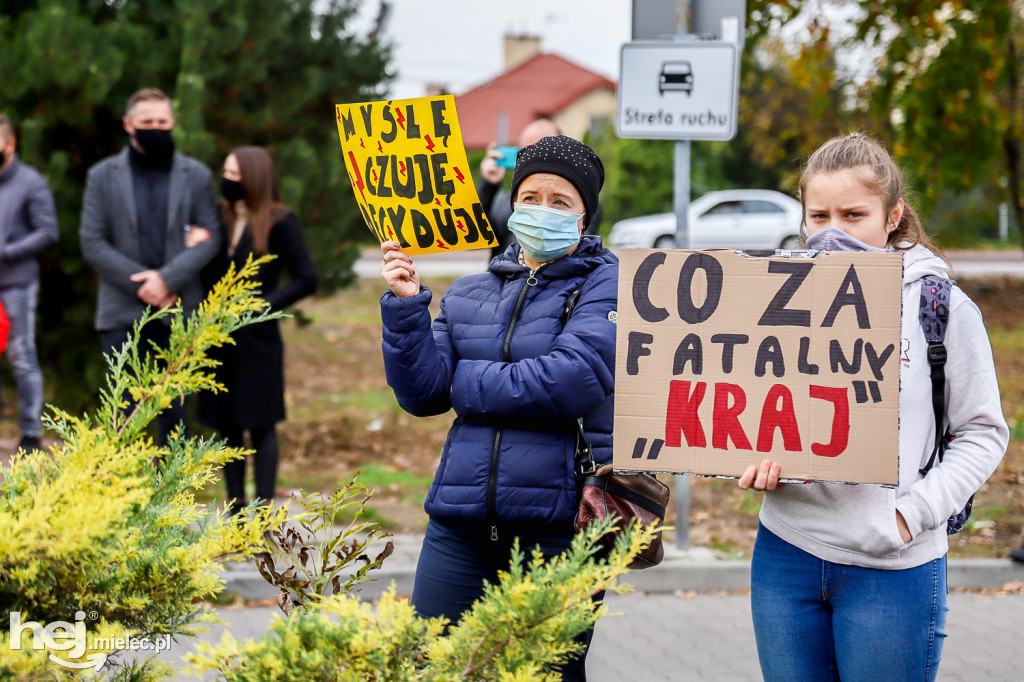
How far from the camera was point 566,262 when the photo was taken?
2.76 metres

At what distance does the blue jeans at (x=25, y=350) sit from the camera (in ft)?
20.9

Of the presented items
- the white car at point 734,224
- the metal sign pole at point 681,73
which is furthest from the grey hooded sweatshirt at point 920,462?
the white car at point 734,224

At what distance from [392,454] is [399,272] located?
17.3 ft

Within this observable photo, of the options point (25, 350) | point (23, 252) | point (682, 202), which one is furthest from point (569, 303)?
point (25, 350)

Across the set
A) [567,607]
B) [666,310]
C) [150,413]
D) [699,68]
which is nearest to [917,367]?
[666,310]

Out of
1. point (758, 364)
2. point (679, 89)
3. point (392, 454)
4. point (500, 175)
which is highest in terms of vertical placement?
point (679, 89)

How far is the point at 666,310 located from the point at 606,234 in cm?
2803

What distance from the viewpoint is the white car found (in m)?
24.8

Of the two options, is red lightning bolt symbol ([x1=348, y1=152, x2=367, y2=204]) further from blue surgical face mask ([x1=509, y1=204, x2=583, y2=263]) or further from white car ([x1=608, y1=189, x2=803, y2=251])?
white car ([x1=608, y1=189, x2=803, y2=251])

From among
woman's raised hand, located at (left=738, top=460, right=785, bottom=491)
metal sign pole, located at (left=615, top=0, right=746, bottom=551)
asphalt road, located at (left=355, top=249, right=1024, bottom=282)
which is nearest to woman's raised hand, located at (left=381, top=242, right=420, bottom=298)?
woman's raised hand, located at (left=738, top=460, right=785, bottom=491)

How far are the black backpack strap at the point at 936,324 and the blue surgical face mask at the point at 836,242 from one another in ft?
0.48

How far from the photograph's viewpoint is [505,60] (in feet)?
175

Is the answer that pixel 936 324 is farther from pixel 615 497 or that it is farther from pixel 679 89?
pixel 679 89

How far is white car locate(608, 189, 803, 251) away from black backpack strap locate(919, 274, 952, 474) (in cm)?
2237
